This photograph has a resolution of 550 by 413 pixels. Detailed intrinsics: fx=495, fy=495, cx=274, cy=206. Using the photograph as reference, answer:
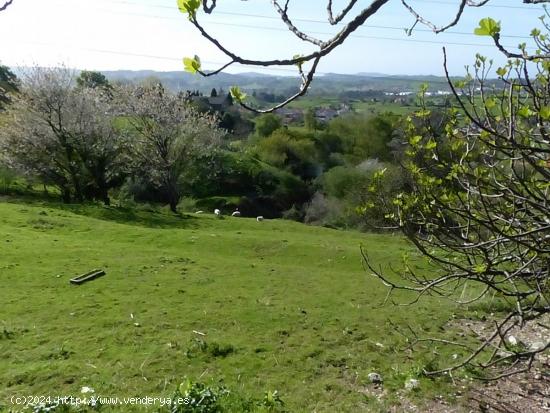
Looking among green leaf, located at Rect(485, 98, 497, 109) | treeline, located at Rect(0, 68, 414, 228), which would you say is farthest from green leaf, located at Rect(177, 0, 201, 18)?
treeline, located at Rect(0, 68, 414, 228)

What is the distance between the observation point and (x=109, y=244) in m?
16.9

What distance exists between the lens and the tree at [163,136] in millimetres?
28172

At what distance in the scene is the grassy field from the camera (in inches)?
266

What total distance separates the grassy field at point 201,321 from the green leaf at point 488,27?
5.08m

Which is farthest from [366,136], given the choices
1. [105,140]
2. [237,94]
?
[237,94]

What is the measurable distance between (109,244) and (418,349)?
1182cm

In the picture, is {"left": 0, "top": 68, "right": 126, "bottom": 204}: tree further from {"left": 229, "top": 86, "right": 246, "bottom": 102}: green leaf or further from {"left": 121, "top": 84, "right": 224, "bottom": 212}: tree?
{"left": 229, "top": 86, "right": 246, "bottom": 102}: green leaf

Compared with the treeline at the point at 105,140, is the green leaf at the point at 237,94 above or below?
above

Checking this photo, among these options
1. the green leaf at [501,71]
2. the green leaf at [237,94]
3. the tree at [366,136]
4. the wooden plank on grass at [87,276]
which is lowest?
the wooden plank on grass at [87,276]

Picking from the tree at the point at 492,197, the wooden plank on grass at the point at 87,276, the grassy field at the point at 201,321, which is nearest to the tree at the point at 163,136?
the grassy field at the point at 201,321

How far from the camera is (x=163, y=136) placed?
92.4ft

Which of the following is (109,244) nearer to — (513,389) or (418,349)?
(418,349)

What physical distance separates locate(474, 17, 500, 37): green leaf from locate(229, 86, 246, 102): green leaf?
116 centimetres

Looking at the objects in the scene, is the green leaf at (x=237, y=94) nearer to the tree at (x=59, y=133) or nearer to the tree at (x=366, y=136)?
the tree at (x=59, y=133)
